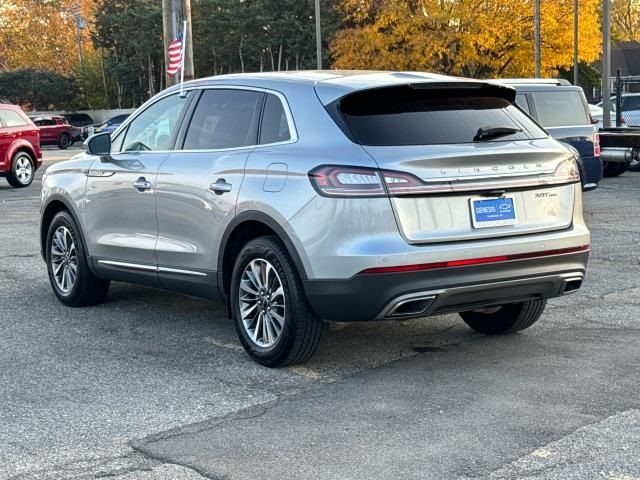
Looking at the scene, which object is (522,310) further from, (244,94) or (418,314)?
(244,94)

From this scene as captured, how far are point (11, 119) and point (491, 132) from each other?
1784 cm

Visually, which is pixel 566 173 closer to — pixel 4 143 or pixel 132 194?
pixel 132 194

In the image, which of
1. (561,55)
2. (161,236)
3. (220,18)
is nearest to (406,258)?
(161,236)

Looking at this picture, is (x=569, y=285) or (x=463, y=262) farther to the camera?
(x=569, y=285)

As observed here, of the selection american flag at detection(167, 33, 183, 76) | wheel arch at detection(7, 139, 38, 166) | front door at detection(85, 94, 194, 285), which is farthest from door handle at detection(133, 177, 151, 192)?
wheel arch at detection(7, 139, 38, 166)

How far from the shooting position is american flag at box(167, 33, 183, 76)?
20748mm

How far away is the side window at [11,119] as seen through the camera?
21906 millimetres

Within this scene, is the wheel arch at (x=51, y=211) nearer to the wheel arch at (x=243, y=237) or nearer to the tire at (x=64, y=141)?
the wheel arch at (x=243, y=237)

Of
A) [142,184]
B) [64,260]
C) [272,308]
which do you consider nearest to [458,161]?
[272,308]

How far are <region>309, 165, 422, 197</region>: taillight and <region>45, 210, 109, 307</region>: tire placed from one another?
2987mm

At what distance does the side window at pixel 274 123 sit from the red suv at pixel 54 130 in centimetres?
4271

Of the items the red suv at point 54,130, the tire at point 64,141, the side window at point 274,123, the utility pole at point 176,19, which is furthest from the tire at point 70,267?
the tire at point 64,141

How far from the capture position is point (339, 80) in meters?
6.22

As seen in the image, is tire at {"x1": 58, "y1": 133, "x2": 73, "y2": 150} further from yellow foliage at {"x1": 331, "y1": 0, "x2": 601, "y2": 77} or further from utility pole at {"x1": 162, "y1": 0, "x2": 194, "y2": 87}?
utility pole at {"x1": 162, "y1": 0, "x2": 194, "y2": 87}
